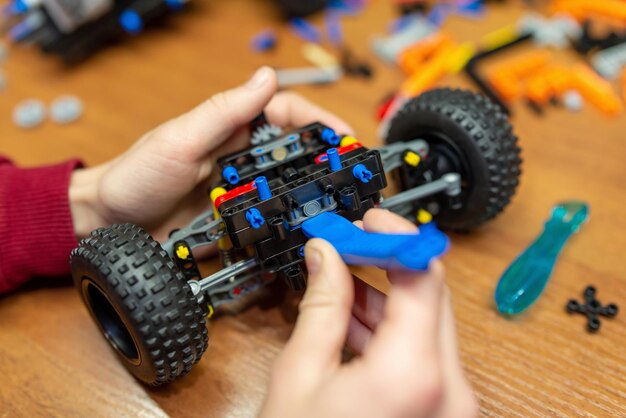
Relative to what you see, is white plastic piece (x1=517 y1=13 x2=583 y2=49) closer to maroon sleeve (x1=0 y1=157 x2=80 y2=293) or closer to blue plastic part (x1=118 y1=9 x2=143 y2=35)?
blue plastic part (x1=118 y1=9 x2=143 y2=35)

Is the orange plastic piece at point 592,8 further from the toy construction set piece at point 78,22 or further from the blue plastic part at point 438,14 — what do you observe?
the toy construction set piece at point 78,22

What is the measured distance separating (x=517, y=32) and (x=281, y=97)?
0.76 metres

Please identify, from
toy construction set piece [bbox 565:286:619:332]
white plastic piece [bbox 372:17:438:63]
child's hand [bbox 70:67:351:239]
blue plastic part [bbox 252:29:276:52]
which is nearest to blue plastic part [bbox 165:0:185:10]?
blue plastic part [bbox 252:29:276:52]

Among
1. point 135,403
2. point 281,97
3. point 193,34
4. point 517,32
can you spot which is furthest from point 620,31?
point 135,403

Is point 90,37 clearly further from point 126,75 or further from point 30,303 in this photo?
point 30,303

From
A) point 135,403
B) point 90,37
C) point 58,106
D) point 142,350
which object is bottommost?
point 135,403

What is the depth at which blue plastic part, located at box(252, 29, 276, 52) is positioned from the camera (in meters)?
1.56

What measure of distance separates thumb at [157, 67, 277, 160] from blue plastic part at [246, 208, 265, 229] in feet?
0.91

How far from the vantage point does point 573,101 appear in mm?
1292

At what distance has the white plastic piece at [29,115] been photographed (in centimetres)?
142

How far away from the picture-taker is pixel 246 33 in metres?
1.63

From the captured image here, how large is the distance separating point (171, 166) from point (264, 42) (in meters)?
0.71

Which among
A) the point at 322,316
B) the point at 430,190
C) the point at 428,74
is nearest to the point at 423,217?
the point at 430,190

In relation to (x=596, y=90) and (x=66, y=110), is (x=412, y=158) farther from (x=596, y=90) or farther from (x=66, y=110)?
(x=66, y=110)
